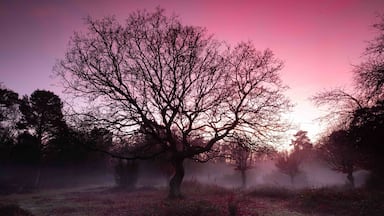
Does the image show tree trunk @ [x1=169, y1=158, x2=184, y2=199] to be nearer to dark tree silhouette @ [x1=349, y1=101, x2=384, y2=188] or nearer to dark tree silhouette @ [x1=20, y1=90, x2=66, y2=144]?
dark tree silhouette @ [x1=20, y1=90, x2=66, y2=144]

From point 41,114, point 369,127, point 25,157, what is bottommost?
point 25,157

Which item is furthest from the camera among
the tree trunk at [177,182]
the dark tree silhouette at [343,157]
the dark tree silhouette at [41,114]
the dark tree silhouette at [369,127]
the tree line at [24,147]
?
the tree line at [24,147]

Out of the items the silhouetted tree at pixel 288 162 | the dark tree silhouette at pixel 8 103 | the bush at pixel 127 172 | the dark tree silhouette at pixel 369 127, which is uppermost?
the dark tree silhouette at pixel 8 103

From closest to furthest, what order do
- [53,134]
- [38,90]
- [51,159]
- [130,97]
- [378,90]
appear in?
[378,90] < [53,134] < [130,97] < [38,90] < [51,159]

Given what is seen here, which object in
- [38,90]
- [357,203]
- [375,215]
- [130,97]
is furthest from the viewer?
[38,90]

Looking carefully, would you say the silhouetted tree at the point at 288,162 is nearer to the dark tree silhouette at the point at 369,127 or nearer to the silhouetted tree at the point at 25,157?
the dark tree silhouette at the point at 369,127

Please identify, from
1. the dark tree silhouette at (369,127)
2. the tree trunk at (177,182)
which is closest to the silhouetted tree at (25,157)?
the tree trunk at (177,182)

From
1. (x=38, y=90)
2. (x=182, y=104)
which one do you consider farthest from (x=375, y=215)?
(x=38, y=90)

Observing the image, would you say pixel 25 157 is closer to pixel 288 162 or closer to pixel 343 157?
pixel 288 162

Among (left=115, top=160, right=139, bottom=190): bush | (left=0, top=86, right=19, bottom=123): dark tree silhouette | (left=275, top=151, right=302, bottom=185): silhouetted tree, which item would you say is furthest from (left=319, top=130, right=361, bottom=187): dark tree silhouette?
(left=0, top=86, right=19, bottom=123): dark tree silhouette

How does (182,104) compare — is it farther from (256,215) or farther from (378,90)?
(378,90)

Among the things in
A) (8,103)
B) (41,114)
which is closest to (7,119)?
(8,103)

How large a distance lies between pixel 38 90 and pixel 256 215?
4104 centimetres

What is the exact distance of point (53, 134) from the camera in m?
18.2
